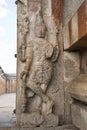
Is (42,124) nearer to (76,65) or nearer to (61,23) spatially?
(76,65)

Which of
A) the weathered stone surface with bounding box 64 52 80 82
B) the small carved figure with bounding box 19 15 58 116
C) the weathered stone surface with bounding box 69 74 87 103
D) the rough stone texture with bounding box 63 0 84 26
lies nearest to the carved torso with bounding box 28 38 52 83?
the small carved figure with bounding box 19 15 58 116

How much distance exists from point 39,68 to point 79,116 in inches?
28.9

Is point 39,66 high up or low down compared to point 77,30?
down

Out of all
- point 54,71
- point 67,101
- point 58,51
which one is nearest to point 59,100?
point 67,101

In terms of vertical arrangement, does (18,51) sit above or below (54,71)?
above

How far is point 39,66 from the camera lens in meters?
2.92

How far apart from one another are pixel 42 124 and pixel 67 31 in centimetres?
109

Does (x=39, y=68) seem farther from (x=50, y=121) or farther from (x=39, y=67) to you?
(x=50, y=121)

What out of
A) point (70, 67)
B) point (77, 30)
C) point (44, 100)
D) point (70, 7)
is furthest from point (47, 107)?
point (70, 7)

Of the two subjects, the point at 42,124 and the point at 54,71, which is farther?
the point at 54,71

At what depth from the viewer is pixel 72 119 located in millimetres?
2889

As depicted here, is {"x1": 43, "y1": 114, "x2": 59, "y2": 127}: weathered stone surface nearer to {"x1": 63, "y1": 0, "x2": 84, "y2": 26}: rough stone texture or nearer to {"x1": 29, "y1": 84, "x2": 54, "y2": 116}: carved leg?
{"x1": 29, "y1": 84, "x2": 54, "y2": 116}: carved leg

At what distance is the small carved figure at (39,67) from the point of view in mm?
2891

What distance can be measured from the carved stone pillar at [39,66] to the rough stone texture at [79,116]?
0.21m
